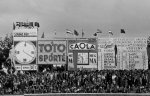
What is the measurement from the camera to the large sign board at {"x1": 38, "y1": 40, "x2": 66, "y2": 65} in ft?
143

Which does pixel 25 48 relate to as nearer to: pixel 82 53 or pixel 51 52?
pixel 51 52

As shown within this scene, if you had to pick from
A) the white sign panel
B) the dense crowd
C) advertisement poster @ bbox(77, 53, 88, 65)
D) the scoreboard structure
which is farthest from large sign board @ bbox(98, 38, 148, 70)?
the scoreboard structure

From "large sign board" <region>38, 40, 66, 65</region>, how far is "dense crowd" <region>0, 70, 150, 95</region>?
4.11m

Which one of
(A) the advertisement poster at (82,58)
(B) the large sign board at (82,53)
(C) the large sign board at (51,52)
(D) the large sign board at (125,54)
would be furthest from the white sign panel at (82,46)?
(D) the large sign board at (125,54)

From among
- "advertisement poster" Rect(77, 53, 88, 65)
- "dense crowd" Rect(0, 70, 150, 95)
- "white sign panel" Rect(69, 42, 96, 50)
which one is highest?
"white sign panel" Rect(69, 42, 96, 50)

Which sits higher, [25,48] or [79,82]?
[25,48]

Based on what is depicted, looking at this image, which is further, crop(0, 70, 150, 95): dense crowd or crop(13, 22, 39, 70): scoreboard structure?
crop(13, 22, 39, 70): scoreboard structure

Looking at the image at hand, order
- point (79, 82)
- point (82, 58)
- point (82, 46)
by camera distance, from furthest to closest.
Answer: point (82, 46) < point (82, 58) < point (79, 82)

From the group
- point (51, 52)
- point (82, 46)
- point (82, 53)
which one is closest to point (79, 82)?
point (82, 53)

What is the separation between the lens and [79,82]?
3766 centimetres

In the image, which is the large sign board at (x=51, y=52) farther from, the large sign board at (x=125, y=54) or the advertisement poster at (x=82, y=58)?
the large sign board at (x=125, y=54)

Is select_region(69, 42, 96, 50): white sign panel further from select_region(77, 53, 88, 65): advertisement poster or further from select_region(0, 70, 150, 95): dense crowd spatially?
select_region(0, 70, 150, 95): dense crowd

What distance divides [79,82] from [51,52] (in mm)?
7165

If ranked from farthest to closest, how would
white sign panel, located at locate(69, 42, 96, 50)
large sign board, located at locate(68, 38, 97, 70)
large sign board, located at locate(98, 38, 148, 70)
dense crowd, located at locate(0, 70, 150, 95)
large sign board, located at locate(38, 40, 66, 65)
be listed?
large sign board, located at locate(38, 40, 66, 65)
white sign panel, located at locate(69, 42, 96, 50)
large sign board, located at locate(68, 38, 97, 70)
large sign board, located at locate(98, 38, 148, 70)
dense crowd, located at locate(0, 70, 150, 95)
